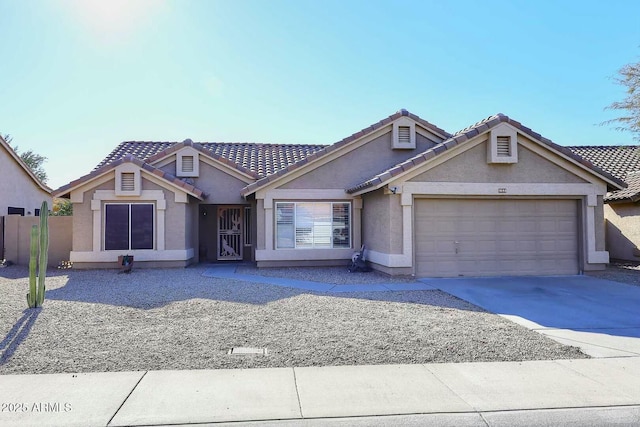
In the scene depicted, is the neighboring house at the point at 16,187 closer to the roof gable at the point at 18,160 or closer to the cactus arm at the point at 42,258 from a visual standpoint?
the roof gable at the point at 18,160

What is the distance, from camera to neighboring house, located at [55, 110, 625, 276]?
12.6 meters

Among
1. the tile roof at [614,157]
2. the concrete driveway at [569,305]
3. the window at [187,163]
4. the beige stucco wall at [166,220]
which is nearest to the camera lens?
the concrete driveway at [569,305]

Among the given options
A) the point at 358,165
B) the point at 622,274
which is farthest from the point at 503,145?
the point at 622,274

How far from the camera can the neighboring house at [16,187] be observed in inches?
814

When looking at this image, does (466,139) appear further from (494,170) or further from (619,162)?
(619,162)

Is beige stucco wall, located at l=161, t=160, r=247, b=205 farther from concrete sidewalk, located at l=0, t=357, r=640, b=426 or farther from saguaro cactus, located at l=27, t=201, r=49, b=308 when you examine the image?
concrete sidewalk, located at l=0, t=357, r=640, b=426

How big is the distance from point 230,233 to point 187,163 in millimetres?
3433

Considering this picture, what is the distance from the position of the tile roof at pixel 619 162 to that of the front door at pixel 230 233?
48.9 ft

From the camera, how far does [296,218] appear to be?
597 inches

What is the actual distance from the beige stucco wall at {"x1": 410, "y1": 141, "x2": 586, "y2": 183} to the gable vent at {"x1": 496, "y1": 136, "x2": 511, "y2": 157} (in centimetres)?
36

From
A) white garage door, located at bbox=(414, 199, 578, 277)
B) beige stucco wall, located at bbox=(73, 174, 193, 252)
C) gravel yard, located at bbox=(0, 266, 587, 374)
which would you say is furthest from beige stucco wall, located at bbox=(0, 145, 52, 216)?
white garage door, located at bbox=(414, 199, 578, 277)

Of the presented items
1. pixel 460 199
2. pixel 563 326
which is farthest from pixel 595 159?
pixel 563 326

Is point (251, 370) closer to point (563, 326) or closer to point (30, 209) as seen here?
point (563, 326)

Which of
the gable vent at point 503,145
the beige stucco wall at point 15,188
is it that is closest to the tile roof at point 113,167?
the beige stucco wall at point 15,188
